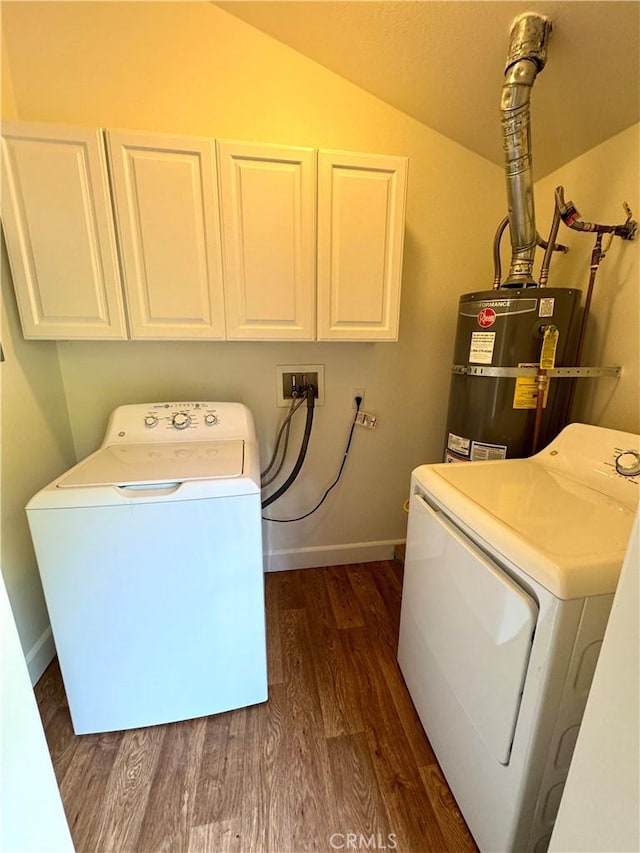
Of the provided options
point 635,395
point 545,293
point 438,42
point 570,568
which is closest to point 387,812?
point 570,568

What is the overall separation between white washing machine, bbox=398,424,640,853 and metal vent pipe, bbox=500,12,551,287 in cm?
72

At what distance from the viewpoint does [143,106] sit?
4.55 ft

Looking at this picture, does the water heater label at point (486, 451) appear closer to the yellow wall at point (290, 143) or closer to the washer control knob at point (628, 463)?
the washer control knob at point (628, 463)

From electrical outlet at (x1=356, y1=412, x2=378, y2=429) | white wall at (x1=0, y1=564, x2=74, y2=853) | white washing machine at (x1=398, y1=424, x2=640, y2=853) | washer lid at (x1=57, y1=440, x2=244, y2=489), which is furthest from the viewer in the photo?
electrical outlet at (x1=356, y1=412, x2=378, y2=429)

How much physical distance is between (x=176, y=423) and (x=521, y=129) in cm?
168

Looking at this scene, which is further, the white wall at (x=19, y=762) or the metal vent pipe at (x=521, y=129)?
the metal vent pipe at (x=521, y=129)

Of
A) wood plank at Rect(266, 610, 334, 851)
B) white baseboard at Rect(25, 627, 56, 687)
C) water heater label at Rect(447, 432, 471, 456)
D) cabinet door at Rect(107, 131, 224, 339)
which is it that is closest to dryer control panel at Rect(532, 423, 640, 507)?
water heater label at Rect(447, 432, 471, 456)

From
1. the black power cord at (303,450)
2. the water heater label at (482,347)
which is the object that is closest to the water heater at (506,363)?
the water heater label at (482,347)

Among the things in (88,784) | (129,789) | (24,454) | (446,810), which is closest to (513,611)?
(446,810)

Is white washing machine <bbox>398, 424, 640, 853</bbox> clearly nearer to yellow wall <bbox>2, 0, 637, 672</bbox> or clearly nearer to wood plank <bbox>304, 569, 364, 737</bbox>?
wood plank <bbox>304, 569, 364, 737</bbox>

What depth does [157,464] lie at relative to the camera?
1.16 meters

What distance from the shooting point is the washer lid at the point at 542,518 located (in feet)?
2.11

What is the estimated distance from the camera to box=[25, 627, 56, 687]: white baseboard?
1.31 metres

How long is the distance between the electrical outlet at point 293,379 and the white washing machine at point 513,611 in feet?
2.72
